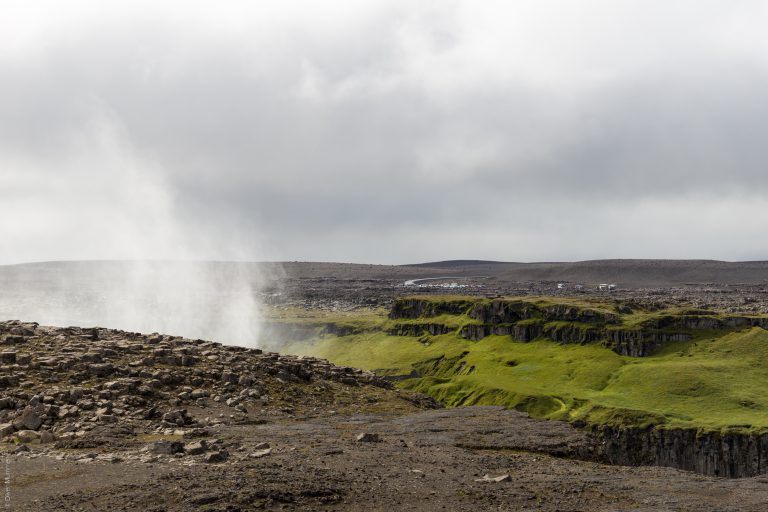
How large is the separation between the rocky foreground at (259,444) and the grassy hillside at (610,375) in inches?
2278

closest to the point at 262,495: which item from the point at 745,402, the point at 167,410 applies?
the point at 167,410

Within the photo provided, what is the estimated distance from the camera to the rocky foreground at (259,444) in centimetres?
2750

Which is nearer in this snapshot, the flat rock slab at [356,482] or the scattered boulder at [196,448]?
the flat rock slab at [356,482]

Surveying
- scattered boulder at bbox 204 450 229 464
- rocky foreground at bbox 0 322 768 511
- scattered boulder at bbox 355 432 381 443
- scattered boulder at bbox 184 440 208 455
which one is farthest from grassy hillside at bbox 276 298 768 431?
scattered boulder at bbox 204 450 229 464

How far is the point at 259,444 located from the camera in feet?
113

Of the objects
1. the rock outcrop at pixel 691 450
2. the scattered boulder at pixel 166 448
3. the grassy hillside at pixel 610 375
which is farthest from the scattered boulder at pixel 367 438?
the grassy hillside at pixel 610 375

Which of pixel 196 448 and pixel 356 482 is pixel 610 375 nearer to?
pixel 356 482

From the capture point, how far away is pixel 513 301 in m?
175

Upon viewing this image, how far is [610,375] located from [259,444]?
10446 cm

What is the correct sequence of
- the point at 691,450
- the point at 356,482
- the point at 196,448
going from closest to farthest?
the point at 356,482, the point at 196,448, the point at 691,450

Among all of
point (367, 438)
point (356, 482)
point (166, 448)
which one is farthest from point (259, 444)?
point (356, 482)

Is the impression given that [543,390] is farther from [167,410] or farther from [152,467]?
[152,467]

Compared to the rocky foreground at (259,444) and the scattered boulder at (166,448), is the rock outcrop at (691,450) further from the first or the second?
the scattered boulder at (166,448)

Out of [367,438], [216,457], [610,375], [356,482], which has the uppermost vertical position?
[216,457]
